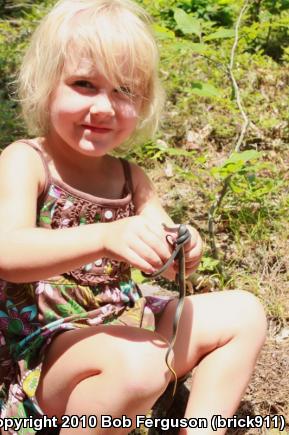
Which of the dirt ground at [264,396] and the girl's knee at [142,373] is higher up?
the girl's knee at [142,373]

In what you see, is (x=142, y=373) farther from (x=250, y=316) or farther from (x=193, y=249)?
(x=250, y=316)

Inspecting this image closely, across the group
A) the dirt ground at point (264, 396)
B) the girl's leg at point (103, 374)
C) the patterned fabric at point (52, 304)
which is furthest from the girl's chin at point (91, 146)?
the dirt ground at point (264, 396)

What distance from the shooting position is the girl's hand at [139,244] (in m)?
1.44

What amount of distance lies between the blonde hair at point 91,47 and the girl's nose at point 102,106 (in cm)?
6

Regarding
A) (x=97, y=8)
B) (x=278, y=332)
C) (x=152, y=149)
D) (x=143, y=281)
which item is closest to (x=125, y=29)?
(x=97, y=8)

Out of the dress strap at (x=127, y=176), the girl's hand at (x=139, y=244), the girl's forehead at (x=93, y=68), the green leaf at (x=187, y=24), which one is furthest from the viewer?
the green leaf at (x=187, y=24)

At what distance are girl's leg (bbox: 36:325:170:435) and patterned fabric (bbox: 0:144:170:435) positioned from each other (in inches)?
2.0

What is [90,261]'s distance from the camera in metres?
1.53

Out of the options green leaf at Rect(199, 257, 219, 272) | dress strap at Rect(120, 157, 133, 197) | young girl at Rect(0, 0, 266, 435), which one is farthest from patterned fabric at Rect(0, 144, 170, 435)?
green leaf at Rect(199, 257, 219, 272)

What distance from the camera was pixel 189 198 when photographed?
119 inches

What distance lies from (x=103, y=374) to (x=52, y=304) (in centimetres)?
30

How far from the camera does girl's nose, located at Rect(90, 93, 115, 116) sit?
5.68 feet

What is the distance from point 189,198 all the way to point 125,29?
135 centimetres

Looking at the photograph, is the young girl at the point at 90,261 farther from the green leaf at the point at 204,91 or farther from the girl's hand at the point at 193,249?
the green leaf at the point at 204,91
